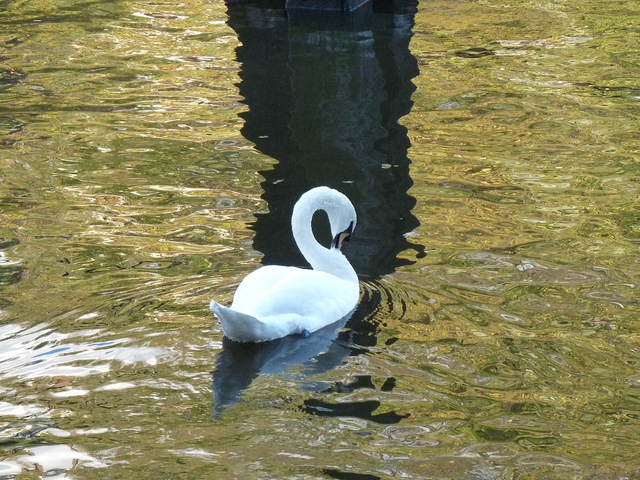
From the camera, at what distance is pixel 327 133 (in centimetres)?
946

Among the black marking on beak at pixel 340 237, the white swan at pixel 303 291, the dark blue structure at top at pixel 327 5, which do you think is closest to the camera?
the white swan at pixel 303 291

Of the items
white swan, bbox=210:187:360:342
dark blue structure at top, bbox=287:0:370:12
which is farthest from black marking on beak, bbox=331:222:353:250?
dark blue structure at top, bbox=287:0:370:12

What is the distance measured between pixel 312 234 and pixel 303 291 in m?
0.64

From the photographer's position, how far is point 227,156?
9.22 metres

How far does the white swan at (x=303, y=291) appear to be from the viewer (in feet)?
17.8

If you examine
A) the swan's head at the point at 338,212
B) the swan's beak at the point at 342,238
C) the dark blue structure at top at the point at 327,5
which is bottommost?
the swan's beak at the point at 342,238

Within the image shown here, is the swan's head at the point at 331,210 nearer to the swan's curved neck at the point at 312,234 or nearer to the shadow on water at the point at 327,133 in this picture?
the swan's curved neck at the point at 312,234

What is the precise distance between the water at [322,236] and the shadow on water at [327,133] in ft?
0.11

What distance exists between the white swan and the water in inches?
4.6

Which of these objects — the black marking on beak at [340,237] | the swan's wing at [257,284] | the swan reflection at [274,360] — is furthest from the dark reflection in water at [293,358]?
the black marking on beak at [340,237]

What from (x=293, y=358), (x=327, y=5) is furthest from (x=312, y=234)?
(x=327, y=5)

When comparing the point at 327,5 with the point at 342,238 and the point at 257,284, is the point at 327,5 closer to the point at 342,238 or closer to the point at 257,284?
the point at 342,238

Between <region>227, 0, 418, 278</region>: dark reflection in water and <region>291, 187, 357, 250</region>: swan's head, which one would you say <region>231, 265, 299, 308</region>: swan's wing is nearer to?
<region>291, 187, 357, 250</region>: swan's head

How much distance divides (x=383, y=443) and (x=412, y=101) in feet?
21.7
